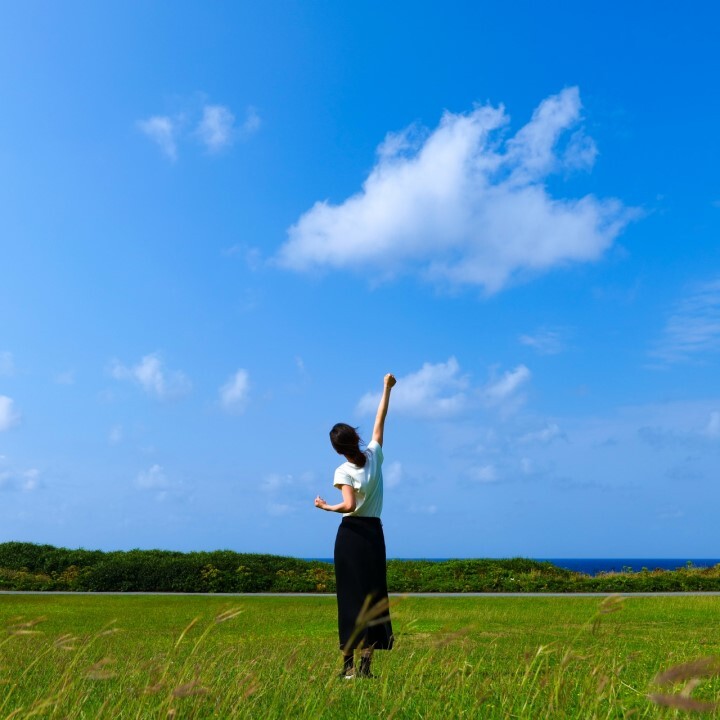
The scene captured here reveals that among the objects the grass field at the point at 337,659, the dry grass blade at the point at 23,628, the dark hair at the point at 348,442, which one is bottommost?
the grass field at the point at 337,659

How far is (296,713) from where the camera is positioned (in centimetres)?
520

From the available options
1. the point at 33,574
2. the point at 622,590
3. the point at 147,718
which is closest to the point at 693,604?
the point at 622,590

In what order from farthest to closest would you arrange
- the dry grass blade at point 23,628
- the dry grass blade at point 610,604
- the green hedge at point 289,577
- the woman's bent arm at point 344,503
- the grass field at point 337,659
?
the green hedge at point 289,577
the woman's bent arm at point 344,503
the grass field at point 337,659
the dry grass blade at point 23,628
the dry grass blade at point 610,604

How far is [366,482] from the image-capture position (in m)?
7.12

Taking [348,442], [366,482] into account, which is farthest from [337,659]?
[348,442]

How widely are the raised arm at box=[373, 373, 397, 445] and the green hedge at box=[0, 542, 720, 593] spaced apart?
15.1 metres

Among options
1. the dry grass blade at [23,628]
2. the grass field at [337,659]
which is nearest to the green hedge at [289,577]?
the grass field at [337,659]

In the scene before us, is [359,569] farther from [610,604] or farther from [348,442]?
[610,604]

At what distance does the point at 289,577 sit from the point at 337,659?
17.0 meters

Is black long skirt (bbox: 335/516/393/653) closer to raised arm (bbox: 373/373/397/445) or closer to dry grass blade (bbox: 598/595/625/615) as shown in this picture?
raised arm (bbox: 373/373/397/445)

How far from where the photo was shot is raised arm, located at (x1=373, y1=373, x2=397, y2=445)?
764cm

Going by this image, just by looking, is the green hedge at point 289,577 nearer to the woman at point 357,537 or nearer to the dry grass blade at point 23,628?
the woman at point 357,537

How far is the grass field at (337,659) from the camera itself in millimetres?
3885

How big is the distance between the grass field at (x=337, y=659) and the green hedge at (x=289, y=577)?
3.31 meters
